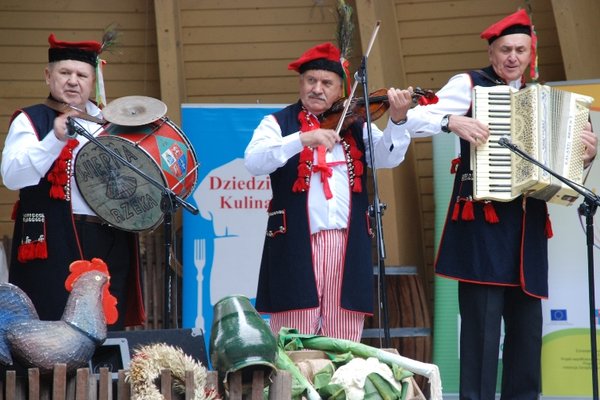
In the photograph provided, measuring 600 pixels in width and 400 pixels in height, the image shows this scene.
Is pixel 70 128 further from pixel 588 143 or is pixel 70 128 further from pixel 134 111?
pixel 588 143

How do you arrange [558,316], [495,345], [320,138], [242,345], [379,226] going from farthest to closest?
[558,316] → [495,345] → [320,138] → [379,226] → [242,345]

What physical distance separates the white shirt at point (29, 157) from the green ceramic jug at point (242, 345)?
61.1 inches

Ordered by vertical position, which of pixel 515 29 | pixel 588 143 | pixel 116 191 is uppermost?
pixel 515 29

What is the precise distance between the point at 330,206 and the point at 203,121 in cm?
163

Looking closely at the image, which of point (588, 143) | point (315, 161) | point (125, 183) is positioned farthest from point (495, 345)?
point (125, 183)

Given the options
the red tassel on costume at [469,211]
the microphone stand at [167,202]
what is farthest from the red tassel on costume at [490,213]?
the microphone stand at [167,202]

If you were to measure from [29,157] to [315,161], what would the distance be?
1125 millimetres

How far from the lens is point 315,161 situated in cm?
445

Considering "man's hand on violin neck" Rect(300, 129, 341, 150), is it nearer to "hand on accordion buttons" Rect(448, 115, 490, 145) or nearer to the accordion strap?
"hand on accordion buttons" Rect(448, 115, 490, 145)

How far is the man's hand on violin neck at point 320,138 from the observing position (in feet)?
14.0

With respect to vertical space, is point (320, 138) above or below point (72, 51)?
below

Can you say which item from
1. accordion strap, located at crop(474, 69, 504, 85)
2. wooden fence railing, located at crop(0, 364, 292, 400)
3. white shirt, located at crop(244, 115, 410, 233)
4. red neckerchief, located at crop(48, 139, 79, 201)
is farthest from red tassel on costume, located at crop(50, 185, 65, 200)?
accordion strap, located at crop(474, 69, 504, 85)

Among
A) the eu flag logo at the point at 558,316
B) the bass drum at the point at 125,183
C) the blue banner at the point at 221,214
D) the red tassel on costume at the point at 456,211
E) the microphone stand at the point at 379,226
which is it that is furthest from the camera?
the blue banner at the point at 221,214

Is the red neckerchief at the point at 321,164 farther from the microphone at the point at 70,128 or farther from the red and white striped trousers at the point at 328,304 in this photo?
the microphone at the point at 70,128
